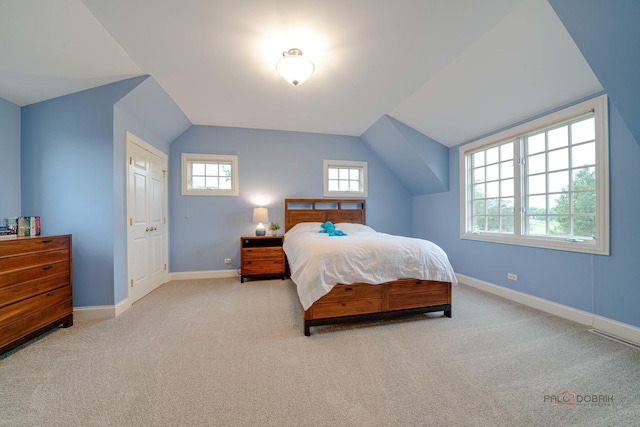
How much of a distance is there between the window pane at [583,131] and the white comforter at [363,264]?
1857 mm

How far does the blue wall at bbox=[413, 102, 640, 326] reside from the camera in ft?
6.63

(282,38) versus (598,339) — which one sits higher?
(282,38)

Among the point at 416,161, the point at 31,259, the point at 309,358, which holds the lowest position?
the point at 309,358

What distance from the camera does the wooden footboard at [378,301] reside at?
7.18 feet

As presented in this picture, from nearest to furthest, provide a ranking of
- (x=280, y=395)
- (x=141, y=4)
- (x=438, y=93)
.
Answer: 1. (x=280, y=395)
2. (x=141, y=4)
3. (x=438, y=93)

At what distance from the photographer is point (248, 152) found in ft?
13.9

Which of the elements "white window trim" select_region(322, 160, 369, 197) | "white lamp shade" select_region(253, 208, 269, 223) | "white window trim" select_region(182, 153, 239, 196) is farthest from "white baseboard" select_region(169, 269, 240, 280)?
"white window trim" select_region(322, 160, 369, 197)

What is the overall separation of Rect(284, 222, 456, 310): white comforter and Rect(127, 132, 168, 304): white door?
85.9 inches

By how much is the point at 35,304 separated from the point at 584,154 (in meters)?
5.36

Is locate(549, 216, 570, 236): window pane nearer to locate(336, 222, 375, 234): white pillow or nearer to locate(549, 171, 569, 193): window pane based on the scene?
locate(549, 171, 569, 193): window pane

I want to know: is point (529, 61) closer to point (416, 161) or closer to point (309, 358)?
point (416, 161)

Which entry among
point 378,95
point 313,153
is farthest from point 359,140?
point 378,95

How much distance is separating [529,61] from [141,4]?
3.34m

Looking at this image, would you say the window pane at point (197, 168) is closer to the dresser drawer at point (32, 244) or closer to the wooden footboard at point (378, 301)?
the dresser drawer at point (32, 244)
